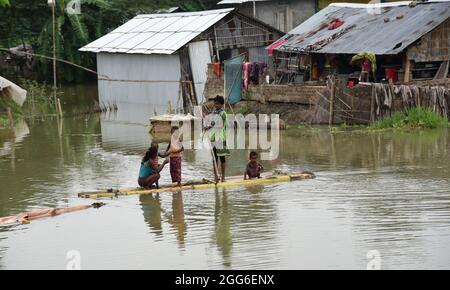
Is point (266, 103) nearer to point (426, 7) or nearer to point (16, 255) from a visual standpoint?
point (426, 7)

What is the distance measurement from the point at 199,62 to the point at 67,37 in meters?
8.92

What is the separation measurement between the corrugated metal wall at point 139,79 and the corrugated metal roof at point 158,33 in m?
0.36

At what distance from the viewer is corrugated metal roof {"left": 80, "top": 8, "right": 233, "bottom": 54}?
1054 inches

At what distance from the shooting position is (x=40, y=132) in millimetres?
22594

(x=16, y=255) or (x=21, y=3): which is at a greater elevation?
(x=21, y=3)

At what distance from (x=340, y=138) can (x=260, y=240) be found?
30.2 feet

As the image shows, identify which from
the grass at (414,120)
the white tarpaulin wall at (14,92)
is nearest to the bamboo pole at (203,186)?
the grass at (414,120)

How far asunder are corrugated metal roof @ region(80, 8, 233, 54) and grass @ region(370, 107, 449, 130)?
778 centimetres

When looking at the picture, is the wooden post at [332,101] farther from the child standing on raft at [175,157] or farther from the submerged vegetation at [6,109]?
the child standing on raft at [175,157]

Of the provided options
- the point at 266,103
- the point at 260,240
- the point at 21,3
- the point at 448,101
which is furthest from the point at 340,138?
the point at 21,3

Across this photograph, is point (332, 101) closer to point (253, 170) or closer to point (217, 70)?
point (217, 70)

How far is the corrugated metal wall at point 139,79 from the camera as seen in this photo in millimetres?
26938

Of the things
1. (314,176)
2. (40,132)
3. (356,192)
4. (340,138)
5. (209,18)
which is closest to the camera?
(356,192)

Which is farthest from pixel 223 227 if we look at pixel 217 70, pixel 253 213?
pixel 217 70
